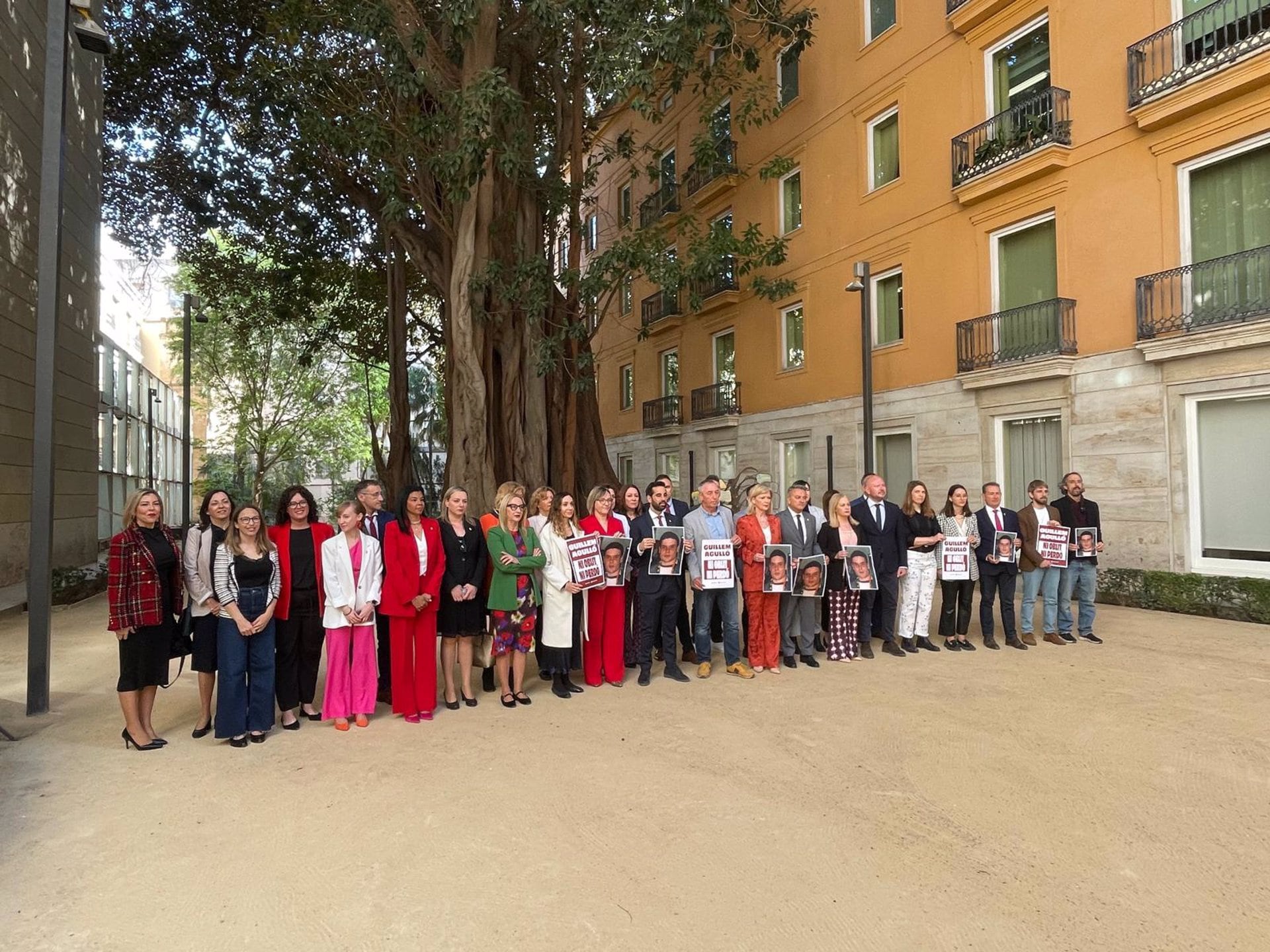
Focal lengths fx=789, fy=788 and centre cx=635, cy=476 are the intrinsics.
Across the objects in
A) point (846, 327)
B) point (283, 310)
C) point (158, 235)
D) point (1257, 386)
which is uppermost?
point (158, 235)

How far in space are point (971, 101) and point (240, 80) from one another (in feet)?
45.4

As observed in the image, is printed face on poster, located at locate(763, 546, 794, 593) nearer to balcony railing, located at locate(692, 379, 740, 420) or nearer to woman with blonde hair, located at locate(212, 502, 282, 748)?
woman with blonde hair, located at locate(212, 502, 282, 748)

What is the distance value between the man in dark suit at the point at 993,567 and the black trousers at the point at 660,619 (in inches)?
146

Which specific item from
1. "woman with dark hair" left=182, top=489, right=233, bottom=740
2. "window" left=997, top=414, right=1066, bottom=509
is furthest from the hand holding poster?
"window" left=997, top=414, right=1066, bottom=509

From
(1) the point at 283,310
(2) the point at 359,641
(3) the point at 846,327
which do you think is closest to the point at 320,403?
(1) the point at 283,310

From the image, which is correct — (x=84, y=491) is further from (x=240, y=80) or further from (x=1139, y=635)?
(x=1139, y=635)

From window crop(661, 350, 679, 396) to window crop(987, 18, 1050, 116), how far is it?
12.0m

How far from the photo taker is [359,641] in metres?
6.05

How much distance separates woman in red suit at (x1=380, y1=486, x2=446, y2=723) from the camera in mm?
6145

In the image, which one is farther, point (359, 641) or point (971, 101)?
point (971, 101)

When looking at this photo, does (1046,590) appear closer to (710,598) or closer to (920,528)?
(920,528)

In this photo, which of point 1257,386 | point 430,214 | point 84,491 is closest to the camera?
point 1257,386

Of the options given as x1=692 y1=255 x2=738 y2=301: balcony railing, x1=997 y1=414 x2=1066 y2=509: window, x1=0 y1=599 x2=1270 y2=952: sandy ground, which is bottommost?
x1=0 y1=599 x2=1270 y2=952: sandy ground

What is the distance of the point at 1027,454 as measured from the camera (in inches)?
566
